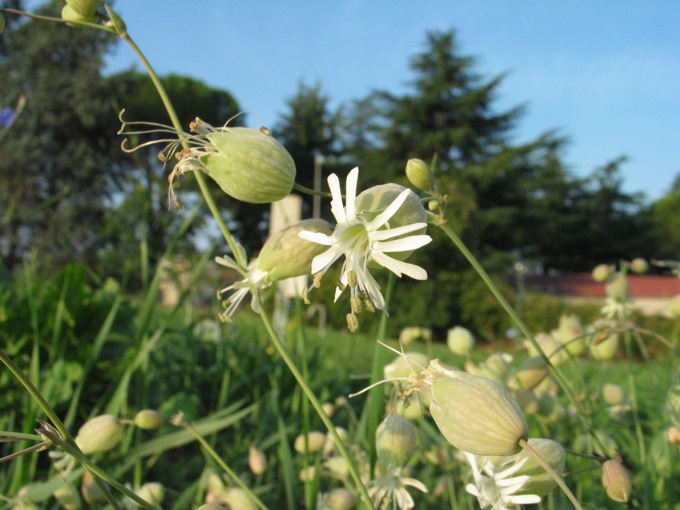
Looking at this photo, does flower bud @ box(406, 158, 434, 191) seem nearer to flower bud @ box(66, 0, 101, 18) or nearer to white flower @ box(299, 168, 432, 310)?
white flower @ box(299, 168, 432, 310)

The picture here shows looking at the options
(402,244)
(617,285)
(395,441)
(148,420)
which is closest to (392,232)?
(402,244)

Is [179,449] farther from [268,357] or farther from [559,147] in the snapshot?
[559,147]

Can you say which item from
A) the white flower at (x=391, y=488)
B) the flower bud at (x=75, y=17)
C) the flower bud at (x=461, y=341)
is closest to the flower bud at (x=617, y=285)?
the flower bud at (x=461, y=341)

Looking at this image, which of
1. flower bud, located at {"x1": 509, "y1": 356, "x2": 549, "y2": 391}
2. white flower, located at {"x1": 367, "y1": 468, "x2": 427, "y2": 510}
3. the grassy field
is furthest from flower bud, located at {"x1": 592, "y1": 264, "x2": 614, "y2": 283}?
white flower, located at {"x1": 367, "y1": 468, "x2": 427, "y2": 510}

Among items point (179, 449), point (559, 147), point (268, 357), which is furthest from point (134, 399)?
point (559, 147)

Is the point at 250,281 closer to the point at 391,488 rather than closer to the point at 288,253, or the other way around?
the point at 288,253

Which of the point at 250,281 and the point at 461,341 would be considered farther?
the point at 461,341

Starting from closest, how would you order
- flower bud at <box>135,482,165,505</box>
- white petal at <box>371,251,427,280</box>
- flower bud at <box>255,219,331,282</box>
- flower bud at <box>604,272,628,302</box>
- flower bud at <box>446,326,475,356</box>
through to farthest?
white petal at <box>371,251,427,280</box> < flower bud at <box>255,219,331,282</box> < flower bud at <box>135,482,165,505</box> < flower bud at <box>446,326,475,356</box> < flower bud at <box>604,272,628,302</box>
